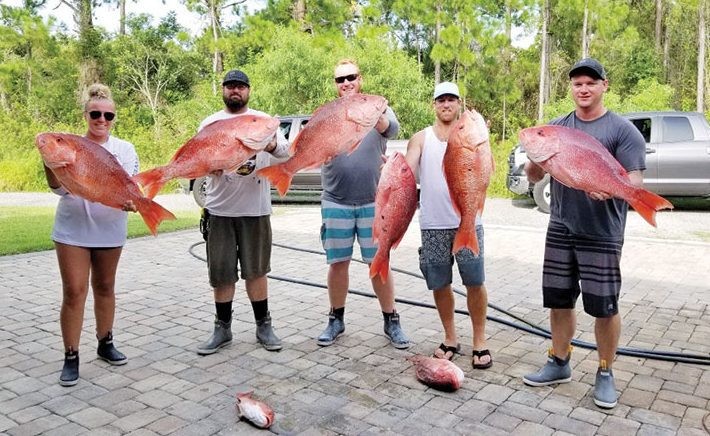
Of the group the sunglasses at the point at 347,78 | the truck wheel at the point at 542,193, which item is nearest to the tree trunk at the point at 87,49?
the truck wheel at the point at 542,193

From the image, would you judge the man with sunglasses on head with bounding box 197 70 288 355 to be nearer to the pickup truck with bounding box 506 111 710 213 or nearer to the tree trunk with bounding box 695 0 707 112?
the pickup truck with bounding box 506 111 710 213

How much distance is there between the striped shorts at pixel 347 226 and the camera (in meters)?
4.64

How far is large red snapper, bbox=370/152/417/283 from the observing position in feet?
12.1

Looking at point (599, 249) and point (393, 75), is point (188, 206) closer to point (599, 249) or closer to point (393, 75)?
point (393, 75)

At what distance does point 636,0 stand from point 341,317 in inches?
1341

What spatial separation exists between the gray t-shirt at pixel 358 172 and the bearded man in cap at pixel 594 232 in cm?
117

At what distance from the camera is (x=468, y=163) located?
10.7 feet

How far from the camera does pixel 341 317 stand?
16.6 feet


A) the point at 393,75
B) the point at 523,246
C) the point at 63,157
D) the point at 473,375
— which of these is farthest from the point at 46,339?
the point at 393,75

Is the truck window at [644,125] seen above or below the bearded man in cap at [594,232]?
above

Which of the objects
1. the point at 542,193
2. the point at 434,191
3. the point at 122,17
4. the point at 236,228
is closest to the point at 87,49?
the point at 122,17

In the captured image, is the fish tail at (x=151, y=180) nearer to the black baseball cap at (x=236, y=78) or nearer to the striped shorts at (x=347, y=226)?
the black baseball cap at (x=236, y=78)

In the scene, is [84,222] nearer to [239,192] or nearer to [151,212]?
[151,212]

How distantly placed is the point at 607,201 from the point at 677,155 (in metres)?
9.78
